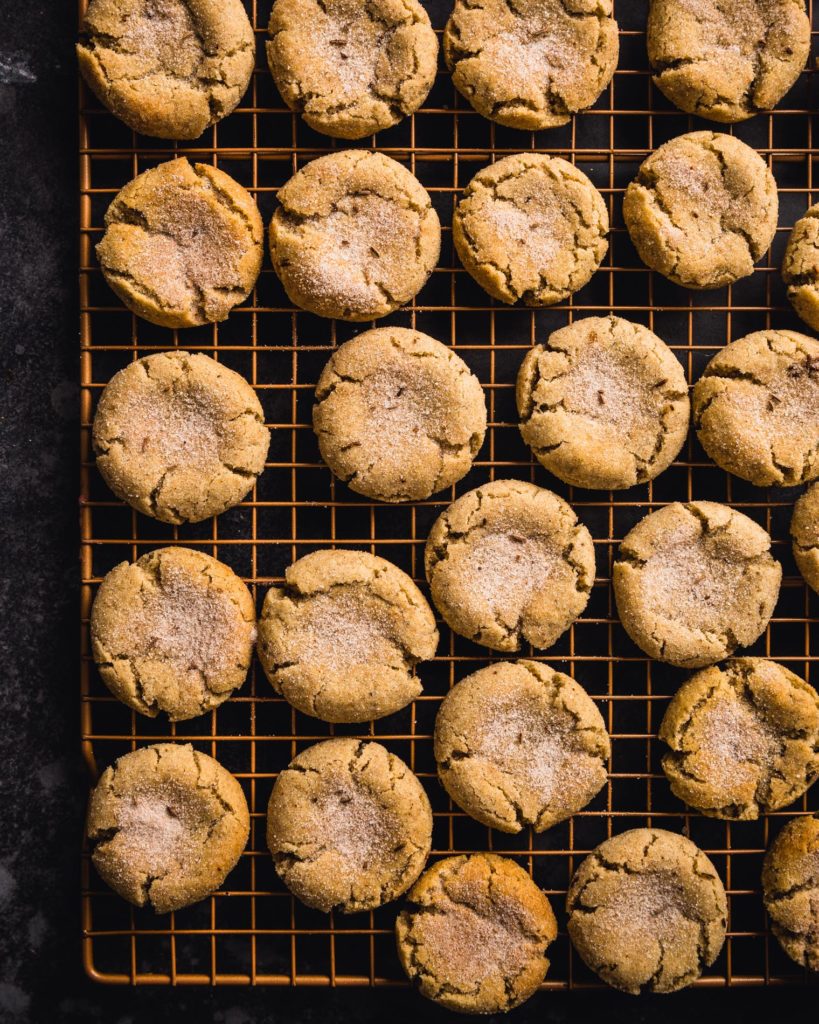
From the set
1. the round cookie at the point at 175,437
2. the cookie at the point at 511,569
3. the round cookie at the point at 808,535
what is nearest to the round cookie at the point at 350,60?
the round cookie at the point at 175,437


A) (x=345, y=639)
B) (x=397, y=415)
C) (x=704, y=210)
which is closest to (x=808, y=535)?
(x=704, y=210)

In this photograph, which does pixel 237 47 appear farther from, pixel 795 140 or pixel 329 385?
pixel 795 140

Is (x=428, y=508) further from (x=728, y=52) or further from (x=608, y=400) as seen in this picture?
(x=728, y=52)

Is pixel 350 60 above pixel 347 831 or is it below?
above

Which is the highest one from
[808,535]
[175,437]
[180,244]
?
[180,244]

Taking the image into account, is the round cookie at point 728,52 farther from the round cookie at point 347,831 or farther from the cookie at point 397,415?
the round cookie at point 347,831

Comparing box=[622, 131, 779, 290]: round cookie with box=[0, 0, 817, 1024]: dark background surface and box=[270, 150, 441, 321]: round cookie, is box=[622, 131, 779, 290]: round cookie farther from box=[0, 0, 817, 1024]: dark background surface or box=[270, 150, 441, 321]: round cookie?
box=[0, 0, 817, 1024]: dark background surface

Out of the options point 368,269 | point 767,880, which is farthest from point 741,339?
point 767,880
